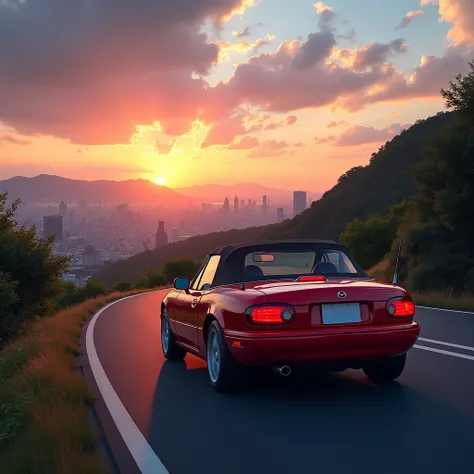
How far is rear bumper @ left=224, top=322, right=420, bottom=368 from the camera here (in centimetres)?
677

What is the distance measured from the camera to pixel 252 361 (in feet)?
22.8

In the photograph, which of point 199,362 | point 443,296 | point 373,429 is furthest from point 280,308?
point 443,296

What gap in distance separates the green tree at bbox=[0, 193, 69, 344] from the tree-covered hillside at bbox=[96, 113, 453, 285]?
97227mm

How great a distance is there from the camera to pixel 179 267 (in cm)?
6594

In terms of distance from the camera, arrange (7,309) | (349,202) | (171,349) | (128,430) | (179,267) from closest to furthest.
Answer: (128,430) < (171,349) < (7,309) < (179,267) < (349,202)

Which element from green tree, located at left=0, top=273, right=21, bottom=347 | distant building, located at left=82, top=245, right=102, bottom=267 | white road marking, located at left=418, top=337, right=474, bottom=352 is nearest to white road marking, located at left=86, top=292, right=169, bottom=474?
white road marking, located at left=418, top=337, right=474, bottom=352

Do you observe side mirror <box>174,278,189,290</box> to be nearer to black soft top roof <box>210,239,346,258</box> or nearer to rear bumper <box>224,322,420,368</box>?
black soft top roof <box>210,239,346,258</box>

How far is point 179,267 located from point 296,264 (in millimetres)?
57869

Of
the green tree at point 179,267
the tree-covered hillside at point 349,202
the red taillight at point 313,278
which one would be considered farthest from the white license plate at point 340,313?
the tree-covered hillside at point 349,202

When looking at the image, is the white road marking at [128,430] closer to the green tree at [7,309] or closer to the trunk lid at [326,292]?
the trunk lid at [326,292]

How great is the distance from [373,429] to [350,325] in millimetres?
1281

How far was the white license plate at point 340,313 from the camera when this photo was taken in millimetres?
6891

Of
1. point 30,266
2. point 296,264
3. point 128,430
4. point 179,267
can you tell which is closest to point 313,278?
point 296,264

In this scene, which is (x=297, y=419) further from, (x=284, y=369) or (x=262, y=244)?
(x=262, y=244)
